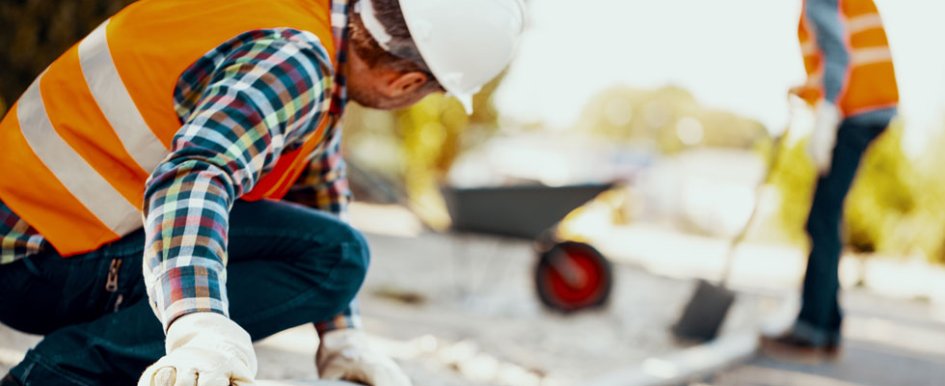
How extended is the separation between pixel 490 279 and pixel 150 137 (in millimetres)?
4768

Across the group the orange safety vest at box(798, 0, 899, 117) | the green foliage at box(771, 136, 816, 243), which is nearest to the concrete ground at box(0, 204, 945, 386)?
the orange safety vest at box(798, 0, 899, 117)

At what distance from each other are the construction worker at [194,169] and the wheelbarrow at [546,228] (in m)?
3.05

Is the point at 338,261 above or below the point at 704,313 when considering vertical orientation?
above

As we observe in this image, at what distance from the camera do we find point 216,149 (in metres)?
1.25

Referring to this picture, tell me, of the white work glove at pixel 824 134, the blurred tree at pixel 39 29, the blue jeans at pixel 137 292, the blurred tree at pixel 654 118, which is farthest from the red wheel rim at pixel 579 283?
the blurred tree at pixel 654 118

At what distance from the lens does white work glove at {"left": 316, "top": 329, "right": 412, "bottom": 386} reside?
6.25 feet

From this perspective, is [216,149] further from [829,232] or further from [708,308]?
[708,308]

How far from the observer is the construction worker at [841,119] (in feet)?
11.4

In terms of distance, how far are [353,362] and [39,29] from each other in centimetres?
229

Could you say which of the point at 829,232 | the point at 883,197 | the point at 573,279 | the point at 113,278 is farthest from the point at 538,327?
the point at 883,197

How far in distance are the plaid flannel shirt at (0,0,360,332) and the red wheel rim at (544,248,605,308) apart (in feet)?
11.6

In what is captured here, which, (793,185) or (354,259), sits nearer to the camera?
(354,259)

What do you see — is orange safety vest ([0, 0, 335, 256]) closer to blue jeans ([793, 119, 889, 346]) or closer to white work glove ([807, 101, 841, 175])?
white work glove ([807, 101, 841, 175])

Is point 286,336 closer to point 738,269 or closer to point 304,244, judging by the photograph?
point 304,244
